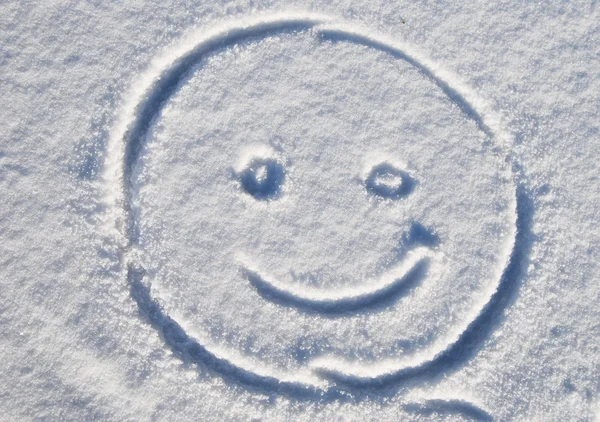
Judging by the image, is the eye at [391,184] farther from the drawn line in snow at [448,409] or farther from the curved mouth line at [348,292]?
the drawn line in snow at [448,409]

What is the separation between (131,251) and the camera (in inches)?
53.2

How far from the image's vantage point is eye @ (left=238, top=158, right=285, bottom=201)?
138cm

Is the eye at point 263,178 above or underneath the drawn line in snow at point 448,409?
above

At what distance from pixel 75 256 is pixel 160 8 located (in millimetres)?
729

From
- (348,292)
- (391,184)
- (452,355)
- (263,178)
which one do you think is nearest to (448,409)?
(452,355)

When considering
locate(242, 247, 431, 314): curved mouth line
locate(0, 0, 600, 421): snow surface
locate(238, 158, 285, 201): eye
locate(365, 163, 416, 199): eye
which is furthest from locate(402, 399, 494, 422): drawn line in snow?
locate(238, 158, 285, 201): eye

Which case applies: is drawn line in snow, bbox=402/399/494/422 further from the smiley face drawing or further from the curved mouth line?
the curved mouth line

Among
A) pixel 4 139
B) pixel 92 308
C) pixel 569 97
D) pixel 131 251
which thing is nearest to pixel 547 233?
pixel 569 97

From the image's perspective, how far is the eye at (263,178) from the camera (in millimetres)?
1384

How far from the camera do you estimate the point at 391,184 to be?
1394 mm

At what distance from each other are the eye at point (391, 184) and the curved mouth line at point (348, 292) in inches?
6.5

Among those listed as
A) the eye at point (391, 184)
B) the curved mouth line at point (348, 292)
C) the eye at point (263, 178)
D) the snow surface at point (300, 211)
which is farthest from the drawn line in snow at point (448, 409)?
the eye at point (263, 178)

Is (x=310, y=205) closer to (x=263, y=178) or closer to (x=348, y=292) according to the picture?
(x=263, y=178)

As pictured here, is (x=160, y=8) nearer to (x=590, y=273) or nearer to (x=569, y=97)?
(x=569, y=97)
